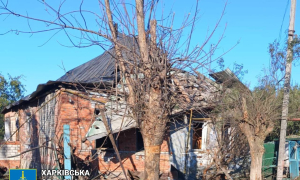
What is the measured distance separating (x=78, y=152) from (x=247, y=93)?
6.14 m

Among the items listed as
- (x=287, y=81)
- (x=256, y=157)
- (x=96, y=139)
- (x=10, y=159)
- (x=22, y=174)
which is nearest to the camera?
(x=22, y=174)

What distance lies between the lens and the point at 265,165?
40.4ft

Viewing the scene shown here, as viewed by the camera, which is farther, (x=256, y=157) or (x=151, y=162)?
(x=256, y=157)

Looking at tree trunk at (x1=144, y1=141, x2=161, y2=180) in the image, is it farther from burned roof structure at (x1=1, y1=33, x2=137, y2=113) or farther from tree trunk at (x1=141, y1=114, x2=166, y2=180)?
burned roof structure at (x1=1, y1=33, x2=137, y2=113)

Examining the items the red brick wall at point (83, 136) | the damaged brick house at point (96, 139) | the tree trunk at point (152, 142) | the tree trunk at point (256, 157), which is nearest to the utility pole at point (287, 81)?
the tree trunk at point (256, 157)

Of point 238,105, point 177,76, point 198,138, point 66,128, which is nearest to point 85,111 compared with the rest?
point 66,128

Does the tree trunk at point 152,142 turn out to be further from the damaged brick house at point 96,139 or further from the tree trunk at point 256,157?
the damaged brick house at point 96,139

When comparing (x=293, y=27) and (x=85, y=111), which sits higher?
(x=293, y=27)

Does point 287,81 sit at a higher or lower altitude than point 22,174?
higher

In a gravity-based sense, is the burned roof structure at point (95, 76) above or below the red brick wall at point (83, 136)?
above

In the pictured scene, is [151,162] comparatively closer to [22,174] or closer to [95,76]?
Result: [22,174]

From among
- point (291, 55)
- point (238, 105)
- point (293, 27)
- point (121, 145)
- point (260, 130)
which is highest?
point (293, 27)

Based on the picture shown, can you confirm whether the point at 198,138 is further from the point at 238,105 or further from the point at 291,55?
the point at 291,55

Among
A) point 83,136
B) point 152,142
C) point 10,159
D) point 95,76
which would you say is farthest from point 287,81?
point 10,159
